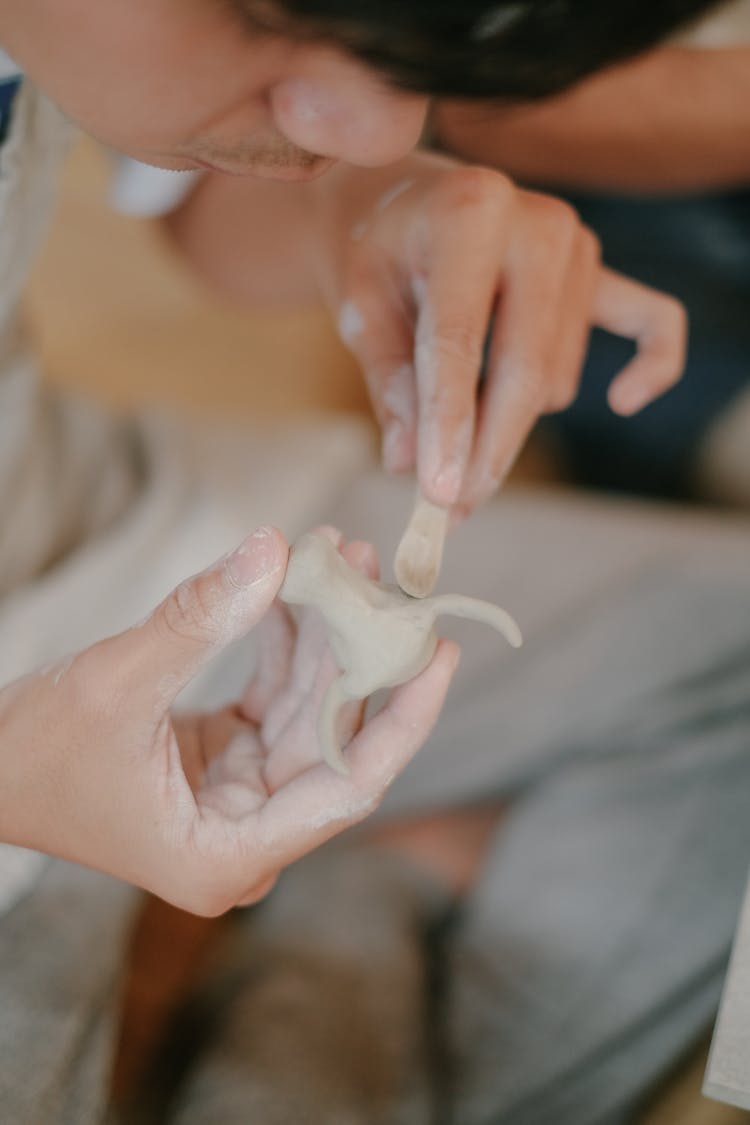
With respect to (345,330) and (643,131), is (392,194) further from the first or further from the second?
(643,131)

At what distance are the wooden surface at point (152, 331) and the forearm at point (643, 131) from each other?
0.61 meters

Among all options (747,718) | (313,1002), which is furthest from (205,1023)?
(747,718)

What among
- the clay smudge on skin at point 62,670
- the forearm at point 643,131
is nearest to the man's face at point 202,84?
the clay smudge on skin at point 62,670

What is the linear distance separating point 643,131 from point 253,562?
62 centimetres

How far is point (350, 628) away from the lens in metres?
0.44

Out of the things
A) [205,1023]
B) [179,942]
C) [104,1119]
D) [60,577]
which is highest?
[60,577]

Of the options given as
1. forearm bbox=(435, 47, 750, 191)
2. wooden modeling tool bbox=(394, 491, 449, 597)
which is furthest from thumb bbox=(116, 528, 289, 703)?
forearm bbox=(435, 47, 750, 191)

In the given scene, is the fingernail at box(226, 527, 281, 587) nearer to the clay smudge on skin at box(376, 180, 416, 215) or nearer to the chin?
the chin

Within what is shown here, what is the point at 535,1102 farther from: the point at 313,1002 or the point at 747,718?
the point at 747,718

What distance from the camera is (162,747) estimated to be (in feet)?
1.45

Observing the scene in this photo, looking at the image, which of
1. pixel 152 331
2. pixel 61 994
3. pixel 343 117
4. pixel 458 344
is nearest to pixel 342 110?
pixel 343 117

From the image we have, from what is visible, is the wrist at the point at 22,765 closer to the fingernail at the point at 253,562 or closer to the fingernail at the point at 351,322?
the fingernail at the point at 253,562

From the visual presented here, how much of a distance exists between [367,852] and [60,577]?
0.32 m

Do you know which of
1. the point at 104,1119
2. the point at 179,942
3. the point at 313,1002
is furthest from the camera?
the point at 179,942
